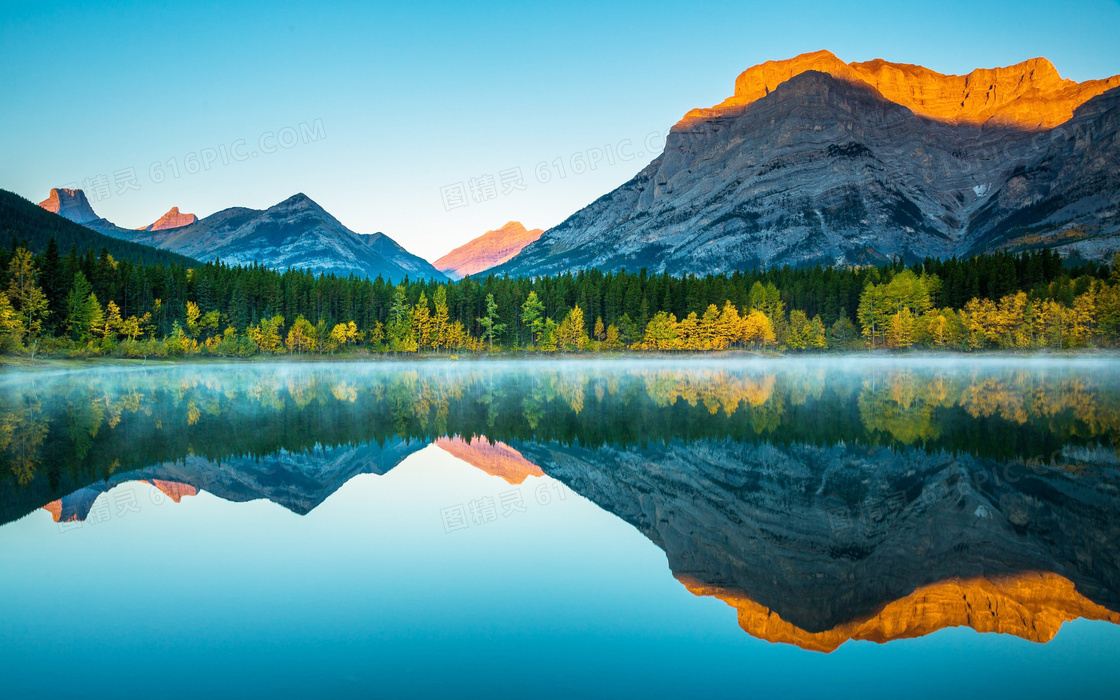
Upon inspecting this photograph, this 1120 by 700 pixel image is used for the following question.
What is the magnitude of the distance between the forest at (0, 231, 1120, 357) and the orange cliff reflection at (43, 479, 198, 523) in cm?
8203

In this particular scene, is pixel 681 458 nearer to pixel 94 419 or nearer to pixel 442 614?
pixel 442 614

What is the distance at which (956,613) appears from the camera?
28.5 feet

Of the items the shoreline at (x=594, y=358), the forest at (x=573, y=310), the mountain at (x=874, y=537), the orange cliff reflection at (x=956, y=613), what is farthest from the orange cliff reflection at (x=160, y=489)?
the forest at (x=573, y=310)

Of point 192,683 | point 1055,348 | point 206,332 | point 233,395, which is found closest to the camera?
point 192,683

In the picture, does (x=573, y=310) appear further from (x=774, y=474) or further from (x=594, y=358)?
(x=774, y=474)

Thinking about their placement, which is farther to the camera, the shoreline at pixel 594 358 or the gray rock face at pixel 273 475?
the shoreline at pixel 594 358

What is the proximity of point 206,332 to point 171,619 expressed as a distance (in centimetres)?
11629

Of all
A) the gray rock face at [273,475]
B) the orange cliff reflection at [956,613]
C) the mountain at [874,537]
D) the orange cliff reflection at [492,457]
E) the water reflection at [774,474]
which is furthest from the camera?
the orange cliff reflection at [492,457]

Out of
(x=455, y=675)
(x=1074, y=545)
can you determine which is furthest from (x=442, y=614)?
(x=1074, y=545)

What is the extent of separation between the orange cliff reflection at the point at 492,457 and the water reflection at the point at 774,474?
0.13m

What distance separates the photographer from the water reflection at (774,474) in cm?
927

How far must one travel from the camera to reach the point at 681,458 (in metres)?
18.6

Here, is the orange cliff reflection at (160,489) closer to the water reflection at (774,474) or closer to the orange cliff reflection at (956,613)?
the water reflection at (774,474)

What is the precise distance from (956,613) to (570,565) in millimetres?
5696
